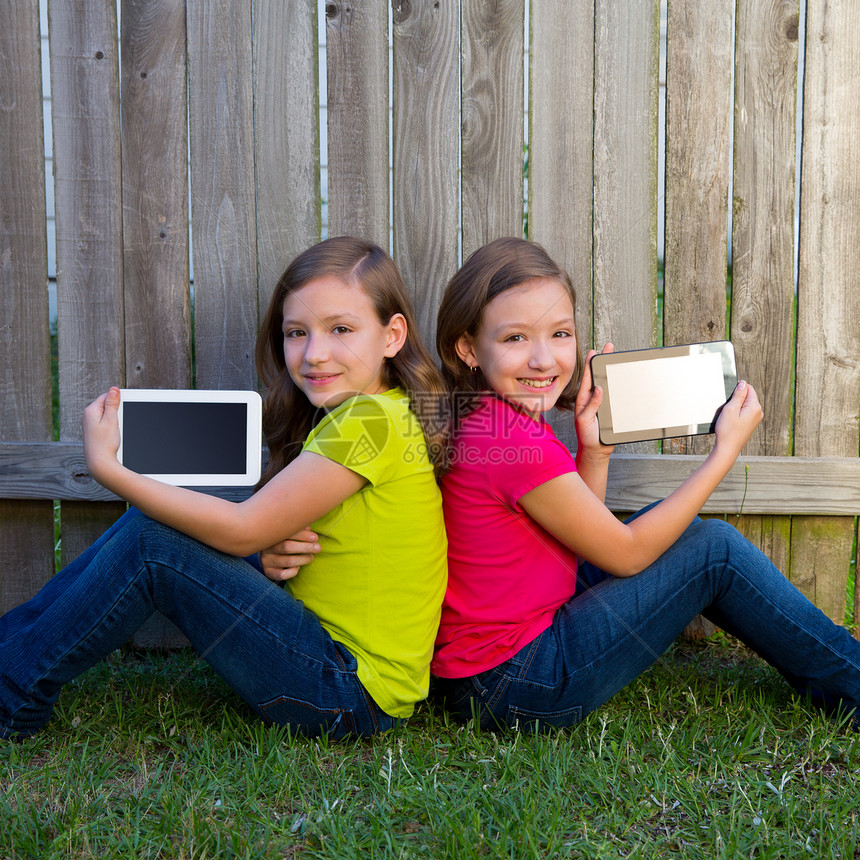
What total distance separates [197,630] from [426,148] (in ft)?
5.21

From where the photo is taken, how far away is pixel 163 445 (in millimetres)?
1943

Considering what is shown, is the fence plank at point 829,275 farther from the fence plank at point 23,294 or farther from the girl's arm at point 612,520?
the fence plank at point 23,294

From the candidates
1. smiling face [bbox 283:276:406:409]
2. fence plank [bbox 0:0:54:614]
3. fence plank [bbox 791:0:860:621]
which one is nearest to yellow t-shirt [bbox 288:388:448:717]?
smiling face [bbox 283:276:406:409]

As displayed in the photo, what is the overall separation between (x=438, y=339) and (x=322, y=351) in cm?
35

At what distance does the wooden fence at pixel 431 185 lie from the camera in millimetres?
2326

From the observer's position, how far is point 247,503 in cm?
171

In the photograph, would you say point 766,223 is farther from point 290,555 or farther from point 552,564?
point 290,555

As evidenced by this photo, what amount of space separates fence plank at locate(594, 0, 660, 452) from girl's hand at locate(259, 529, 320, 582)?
1165 millimetres

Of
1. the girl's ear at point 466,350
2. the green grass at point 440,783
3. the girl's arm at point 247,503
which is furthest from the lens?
the girl's ear at point 466,350

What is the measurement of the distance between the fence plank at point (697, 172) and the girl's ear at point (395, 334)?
0.93 m

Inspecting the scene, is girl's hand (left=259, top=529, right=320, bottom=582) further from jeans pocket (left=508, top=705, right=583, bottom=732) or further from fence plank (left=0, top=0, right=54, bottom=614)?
fence plank (left=0, top=0, right=54, bottom=614)

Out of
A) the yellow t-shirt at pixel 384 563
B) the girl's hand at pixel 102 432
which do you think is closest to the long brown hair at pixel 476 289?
the yellow t-shirt at pixel 384 563

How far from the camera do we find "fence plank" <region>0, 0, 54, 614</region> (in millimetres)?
2332

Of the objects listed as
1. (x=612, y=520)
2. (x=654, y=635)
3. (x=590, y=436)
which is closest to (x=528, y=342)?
(x=590, y=436)
